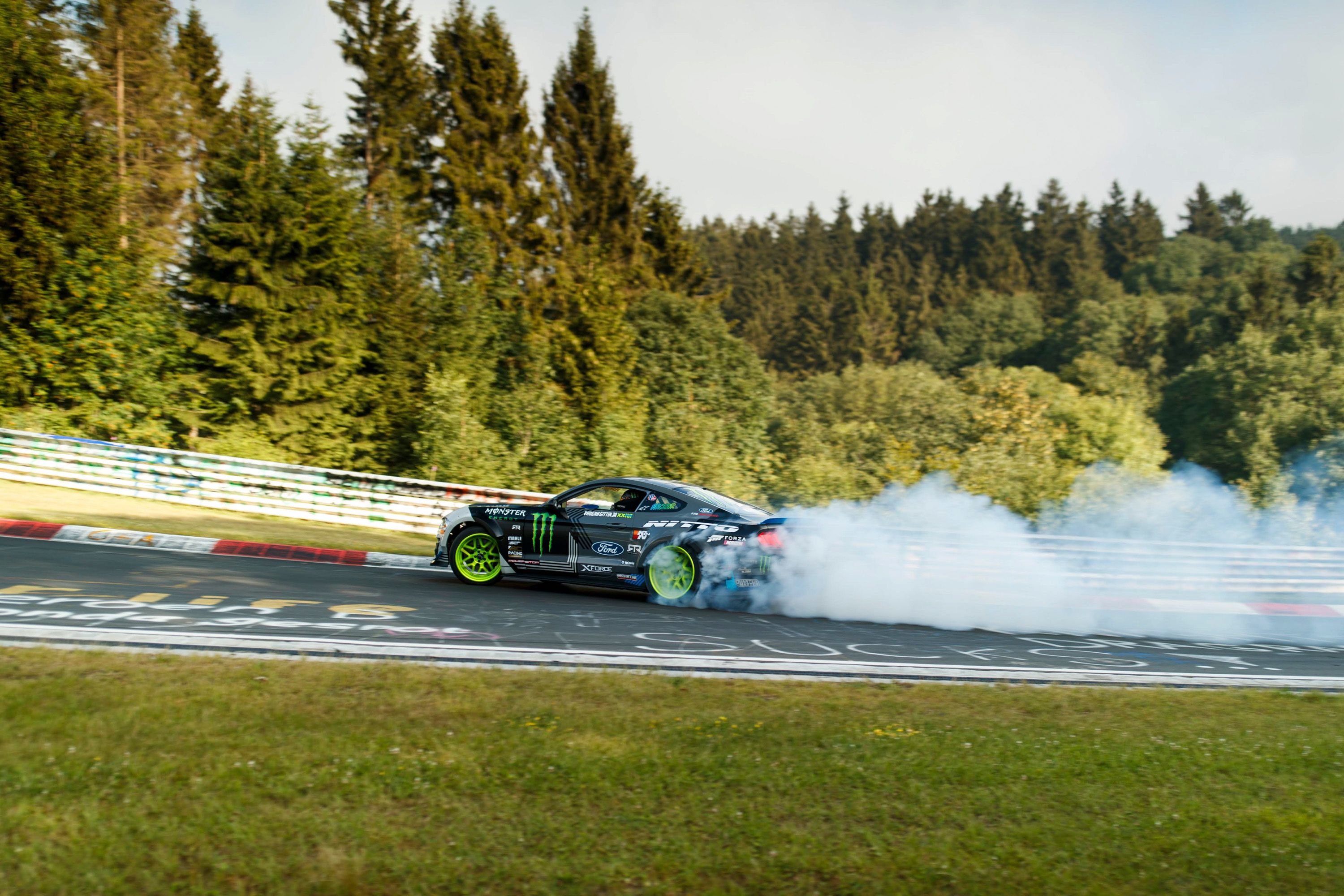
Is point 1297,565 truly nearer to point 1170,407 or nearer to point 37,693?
point 37,693

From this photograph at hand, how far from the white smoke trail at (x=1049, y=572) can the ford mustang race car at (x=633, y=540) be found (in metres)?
0.47

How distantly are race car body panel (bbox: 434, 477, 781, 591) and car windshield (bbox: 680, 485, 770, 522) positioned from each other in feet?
0.05

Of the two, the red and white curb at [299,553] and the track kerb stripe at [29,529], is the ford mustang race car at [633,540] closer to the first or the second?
the red and white curb at [299,553]

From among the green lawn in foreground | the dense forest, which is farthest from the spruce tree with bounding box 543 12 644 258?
the green lawn in foreground

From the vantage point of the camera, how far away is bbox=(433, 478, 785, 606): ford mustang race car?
10969 millimetres

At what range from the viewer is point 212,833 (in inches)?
158

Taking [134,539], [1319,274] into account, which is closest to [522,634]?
[134,539]

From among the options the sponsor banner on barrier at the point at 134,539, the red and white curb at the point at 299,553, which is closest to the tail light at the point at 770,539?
the red and white curb at the point at 299,553

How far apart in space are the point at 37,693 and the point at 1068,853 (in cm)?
565

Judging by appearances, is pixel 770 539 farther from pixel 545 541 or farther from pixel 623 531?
pixel 545 541

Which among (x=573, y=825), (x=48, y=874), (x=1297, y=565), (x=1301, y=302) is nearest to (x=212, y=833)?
(x=48, y=874)

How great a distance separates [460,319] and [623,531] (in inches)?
792

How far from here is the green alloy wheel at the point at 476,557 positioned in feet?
39.6

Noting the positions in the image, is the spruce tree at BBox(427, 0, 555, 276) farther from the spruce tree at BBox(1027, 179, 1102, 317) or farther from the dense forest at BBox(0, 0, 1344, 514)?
the spruce tree at BBox(1027, 179, 1102, 317)
